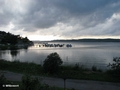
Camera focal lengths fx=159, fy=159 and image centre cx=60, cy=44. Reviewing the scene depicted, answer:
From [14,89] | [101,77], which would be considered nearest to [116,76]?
[101,77]

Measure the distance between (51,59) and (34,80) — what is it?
8.45 m

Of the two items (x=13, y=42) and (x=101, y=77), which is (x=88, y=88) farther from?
(x=13, y=42)

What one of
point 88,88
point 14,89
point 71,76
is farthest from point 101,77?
point 14,89

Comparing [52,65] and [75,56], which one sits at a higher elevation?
[52,65]

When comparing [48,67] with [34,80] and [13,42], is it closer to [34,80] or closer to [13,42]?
[34,80]

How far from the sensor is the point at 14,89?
871 cm

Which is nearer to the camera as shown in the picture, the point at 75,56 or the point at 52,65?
the point at 52,65

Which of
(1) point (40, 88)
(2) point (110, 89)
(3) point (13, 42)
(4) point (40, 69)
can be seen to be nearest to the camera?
(1) point (40, 88)

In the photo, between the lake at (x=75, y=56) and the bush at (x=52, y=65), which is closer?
the bush at (x=52, y=65)

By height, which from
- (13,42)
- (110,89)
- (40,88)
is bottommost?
(110,89)

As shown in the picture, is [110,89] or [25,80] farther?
[110,89]

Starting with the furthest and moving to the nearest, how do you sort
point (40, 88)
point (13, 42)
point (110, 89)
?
point (13, 42)
point (110, 89)
point (40, 88)

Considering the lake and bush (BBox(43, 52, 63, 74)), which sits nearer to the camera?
bush (BBox(43, 52, 63, 74))

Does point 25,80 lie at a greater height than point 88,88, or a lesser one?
greater
